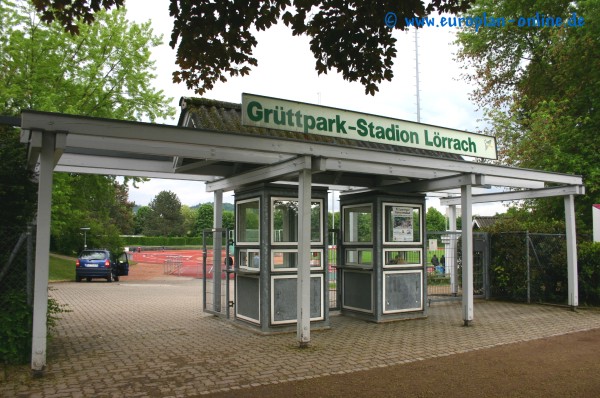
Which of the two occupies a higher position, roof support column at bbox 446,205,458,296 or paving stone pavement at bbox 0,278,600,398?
roof support column at bbox 446,205,458,296

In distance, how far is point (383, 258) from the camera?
10195mm

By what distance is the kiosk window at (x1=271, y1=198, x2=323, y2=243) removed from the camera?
30.0 feet

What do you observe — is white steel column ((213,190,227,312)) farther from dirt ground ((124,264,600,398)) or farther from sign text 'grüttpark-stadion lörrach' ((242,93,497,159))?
dirt ground ((124,264,600,398))

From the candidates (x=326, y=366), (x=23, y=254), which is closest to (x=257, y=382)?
(x=326, y=366)

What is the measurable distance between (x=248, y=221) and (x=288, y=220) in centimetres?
86

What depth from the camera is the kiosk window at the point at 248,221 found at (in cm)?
933

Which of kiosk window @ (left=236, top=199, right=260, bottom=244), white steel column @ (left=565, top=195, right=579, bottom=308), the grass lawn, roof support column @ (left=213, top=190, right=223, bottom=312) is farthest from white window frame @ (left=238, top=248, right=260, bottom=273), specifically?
the grass lawn

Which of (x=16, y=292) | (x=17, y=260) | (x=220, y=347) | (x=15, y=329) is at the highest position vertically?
(x=17, y=260)

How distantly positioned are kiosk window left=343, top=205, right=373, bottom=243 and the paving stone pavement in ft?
5.61

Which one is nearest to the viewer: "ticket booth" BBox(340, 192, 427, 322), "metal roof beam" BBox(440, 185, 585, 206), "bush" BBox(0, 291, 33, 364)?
"bush" BBox(0, 291, 33, 364)

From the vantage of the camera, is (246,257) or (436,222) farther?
(436,222)

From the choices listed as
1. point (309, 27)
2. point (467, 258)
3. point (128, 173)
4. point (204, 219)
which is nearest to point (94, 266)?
point (128, 173)

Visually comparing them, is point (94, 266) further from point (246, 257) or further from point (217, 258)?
point (246, 257)

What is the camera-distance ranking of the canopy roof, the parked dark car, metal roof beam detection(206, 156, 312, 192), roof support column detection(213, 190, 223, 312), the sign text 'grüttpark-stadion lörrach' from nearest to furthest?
1. the canopy roof
2. metal roof beam detection(206, 156, 312, 192)
3. the sign text 'grüttpark-stadion lörrach'
4. roof support column detection(213, 190, 223, 312)
5. the parked dark car
